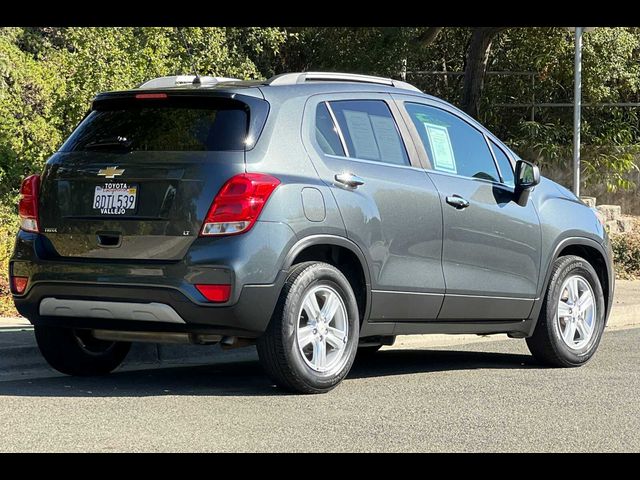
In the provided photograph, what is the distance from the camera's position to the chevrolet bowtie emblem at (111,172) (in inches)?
294

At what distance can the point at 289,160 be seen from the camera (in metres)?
7.47

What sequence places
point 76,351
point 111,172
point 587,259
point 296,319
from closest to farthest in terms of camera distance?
point 296,319, point 111,172, point 76,351, point 587,259

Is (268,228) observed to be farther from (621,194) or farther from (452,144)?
(621,194)

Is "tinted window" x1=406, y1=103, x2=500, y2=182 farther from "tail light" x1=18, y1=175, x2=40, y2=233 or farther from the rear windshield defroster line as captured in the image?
"tail light" x1=18, y1=175, x2=40, y2=233

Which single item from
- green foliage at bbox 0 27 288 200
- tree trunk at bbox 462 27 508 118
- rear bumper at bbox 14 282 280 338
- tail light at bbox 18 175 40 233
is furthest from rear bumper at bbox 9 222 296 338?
tree trunk at bbox 462 27 508 118

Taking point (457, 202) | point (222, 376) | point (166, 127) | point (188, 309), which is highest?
point (166, 127)

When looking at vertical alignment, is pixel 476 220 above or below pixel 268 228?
below

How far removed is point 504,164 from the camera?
9.10m

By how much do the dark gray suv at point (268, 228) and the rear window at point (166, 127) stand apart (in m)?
0.01

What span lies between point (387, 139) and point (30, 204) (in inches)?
90.3

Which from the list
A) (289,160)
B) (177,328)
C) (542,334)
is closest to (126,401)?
(177,328)

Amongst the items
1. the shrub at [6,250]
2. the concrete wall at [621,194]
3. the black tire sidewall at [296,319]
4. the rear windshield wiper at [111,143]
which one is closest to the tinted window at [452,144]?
the black tire sidewall at [296,319]

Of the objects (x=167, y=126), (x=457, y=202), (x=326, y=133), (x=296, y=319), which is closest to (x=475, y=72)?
(x=457, y=202)
